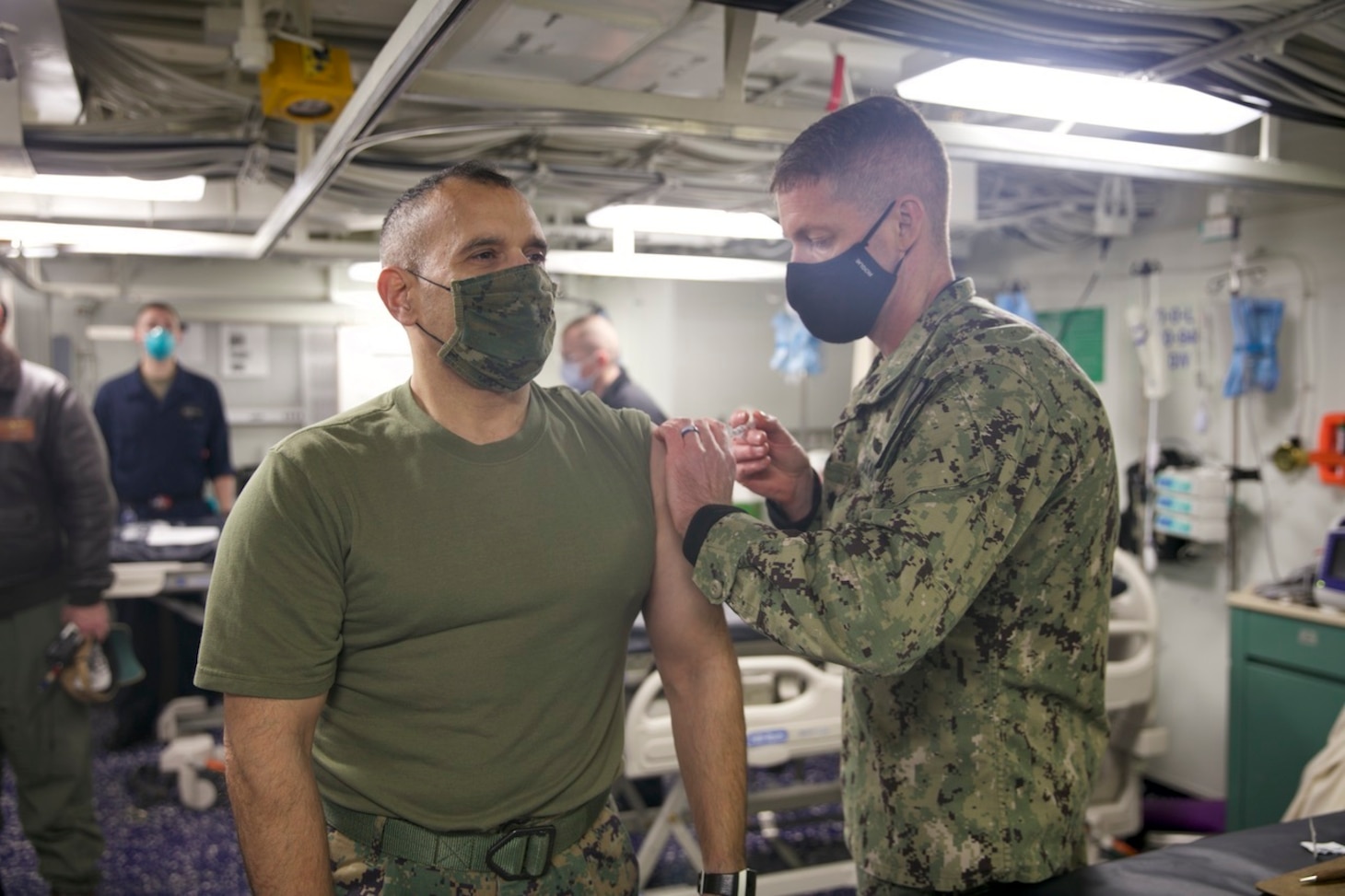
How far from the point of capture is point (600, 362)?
4867mm

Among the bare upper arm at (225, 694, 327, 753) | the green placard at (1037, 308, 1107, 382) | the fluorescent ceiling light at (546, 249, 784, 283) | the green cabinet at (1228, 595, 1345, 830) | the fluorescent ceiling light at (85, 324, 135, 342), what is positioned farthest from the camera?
the fluorescent ceiling light at (85, 324, 135, 342)

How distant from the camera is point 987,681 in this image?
5.32 ft

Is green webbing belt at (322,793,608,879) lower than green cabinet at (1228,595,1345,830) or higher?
higher

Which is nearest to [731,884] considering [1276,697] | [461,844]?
[461,844]

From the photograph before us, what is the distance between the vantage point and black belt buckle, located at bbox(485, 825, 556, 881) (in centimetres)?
148

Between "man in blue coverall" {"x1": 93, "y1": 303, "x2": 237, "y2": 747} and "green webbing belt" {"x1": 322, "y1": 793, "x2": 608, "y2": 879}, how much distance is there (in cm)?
429

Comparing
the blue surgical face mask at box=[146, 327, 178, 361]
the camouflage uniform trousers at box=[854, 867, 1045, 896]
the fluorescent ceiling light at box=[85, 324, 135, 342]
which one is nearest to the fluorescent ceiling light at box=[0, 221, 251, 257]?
the blue surgical face mask at box=[146, 327, 178, 361]

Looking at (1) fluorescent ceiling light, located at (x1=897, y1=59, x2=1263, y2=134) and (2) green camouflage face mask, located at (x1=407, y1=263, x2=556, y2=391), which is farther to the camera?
(1) fluorescent ceiling light, located at (x1=897, y1=59, x2=1263, y2=134)

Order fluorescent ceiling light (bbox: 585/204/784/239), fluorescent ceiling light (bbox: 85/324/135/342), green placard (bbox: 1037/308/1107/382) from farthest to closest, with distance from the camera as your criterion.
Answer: fluorescent ceiling light (bbox: 85/324/135/342)
green placard (bbox: 1037/308/1107/382)
fluorescent ceiling light (bbox: 585/204/784/239)

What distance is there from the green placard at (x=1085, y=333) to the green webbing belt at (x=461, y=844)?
4577 mm

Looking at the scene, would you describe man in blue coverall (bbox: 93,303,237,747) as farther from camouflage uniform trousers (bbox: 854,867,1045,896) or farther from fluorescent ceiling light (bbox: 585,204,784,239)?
camouflage uniform trousers (bbox: 854,867,1045,896)

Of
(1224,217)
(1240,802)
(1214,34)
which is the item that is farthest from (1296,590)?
(1214,34)

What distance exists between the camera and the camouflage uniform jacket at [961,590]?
4.69ft

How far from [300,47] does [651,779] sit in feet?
11.0
